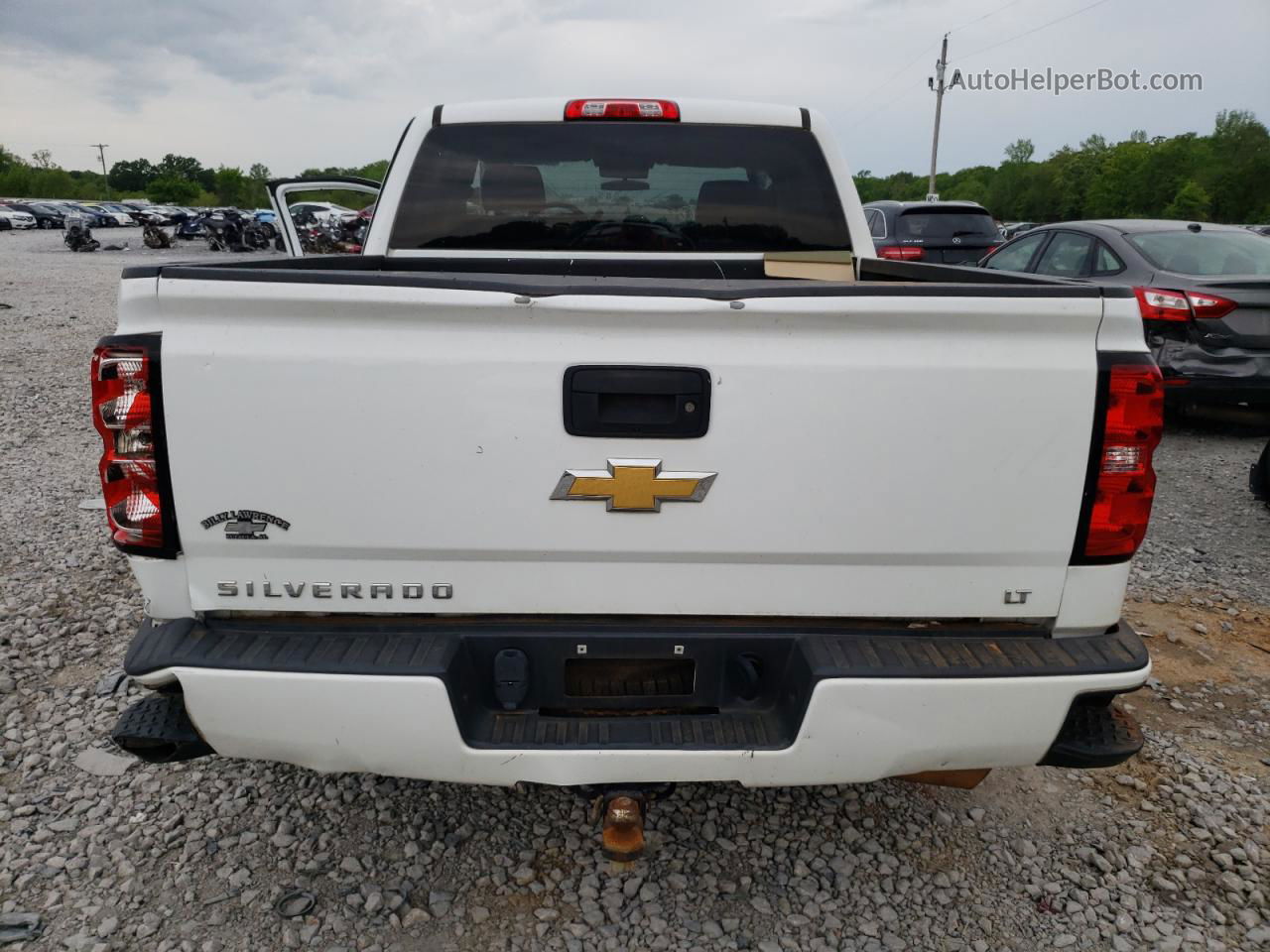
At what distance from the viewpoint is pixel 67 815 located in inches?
108

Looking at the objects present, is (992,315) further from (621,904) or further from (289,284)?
(621,904)

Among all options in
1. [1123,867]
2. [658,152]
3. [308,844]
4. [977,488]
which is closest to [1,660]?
[308,844]

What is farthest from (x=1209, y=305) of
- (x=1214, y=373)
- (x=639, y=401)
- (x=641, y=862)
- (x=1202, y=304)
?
(x=639, y=401)

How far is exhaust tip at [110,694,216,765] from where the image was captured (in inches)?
82.0

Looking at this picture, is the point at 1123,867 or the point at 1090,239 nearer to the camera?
the point at 1123,867

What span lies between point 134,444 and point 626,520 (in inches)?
42.6

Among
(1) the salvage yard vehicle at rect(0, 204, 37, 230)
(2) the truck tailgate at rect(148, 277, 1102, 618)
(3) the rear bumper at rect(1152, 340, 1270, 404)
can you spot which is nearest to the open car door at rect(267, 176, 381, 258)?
(2) the truck tailgate at rect(148, 277, 1102, 618)

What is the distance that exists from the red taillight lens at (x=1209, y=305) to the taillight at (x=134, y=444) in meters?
7.21

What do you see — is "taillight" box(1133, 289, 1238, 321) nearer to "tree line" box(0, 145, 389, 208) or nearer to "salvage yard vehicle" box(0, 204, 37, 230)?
"salvage yard vehicle" box(0, 204, 37, 230)

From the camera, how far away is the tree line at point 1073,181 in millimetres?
52719

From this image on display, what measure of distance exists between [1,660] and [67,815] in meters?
1.26

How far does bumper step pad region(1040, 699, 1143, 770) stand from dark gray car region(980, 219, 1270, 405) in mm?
5628

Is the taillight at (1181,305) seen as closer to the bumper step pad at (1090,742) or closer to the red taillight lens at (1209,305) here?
the red taillight lens at (1209,305)

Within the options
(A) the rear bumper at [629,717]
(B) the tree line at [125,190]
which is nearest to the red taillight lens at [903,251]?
(A) the rear bumper at [629,717]
